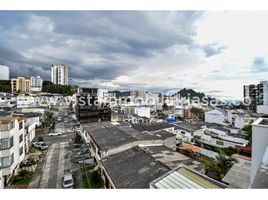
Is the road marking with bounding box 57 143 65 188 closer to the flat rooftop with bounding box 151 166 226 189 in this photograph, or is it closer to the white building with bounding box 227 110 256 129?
the flat rooftop with bounding box 151 166 226 189

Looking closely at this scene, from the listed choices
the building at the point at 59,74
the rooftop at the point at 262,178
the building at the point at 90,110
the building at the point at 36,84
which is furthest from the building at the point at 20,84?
the rooftop at the point at 262,178

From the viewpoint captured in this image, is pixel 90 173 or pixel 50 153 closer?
pixel 90 173

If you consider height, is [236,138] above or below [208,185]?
below
